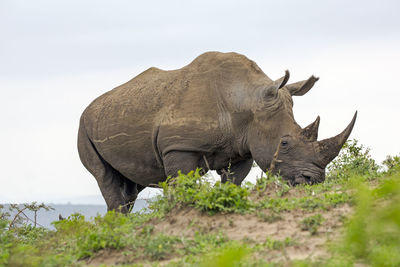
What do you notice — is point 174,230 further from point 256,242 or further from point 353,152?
point 353,152

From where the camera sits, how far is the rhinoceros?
924 centimetres

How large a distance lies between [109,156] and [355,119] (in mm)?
4051

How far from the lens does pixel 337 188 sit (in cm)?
772

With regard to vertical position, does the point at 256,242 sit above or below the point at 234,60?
below

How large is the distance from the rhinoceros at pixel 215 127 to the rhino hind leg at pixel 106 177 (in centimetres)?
58

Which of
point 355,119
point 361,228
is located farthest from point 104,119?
point 361,228

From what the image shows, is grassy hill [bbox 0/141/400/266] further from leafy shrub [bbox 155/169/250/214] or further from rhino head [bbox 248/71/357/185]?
rhino head [bbox 248/71/357/185]

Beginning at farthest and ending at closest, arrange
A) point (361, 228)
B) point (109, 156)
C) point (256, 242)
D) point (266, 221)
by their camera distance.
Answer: point (109, 156), point (266, 221), point (256, 242), point (361, 228)

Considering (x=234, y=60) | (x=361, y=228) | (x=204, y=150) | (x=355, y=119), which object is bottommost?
(x=361, y=228)

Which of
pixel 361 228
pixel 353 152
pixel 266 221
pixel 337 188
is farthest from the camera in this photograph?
pixel 353 152

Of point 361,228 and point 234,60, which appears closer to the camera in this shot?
point 361,228

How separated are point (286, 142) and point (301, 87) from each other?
3.86ft

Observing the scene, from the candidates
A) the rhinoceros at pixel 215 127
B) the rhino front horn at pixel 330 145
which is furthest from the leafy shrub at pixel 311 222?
the rhino front horn at pixel 330 145

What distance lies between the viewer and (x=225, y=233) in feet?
20.2
